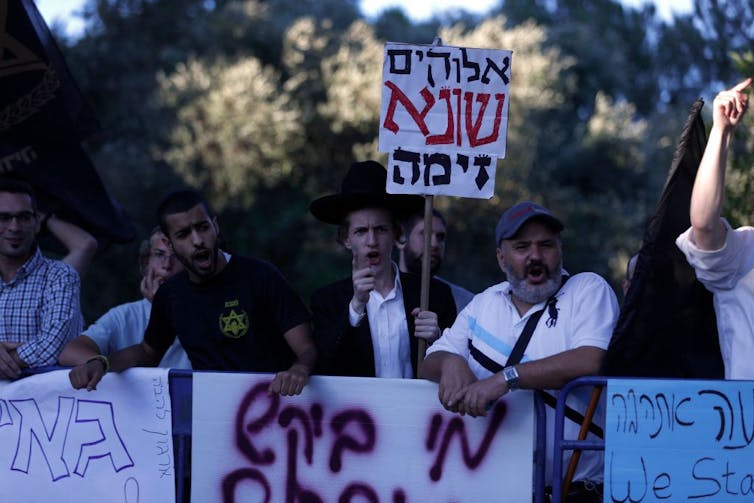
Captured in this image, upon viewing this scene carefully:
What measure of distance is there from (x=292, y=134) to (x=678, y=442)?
776 inches

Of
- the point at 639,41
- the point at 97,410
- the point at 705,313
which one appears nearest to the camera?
the point at 705,313

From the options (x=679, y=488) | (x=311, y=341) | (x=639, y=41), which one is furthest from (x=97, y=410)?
(x=639, y=41)

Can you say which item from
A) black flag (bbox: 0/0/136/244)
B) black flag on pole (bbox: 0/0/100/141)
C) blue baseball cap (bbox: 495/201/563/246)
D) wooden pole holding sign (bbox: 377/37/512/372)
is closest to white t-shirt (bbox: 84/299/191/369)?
black flag (bbox: 0/0/136/244)

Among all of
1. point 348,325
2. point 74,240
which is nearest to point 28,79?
point 74,240

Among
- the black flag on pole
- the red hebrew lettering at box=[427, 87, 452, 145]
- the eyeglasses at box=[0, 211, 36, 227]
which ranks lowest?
the eyeglasses at box=[0, 211, 36, 227]

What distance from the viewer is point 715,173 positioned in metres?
4.57

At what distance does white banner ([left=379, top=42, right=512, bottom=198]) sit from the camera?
18.5ft

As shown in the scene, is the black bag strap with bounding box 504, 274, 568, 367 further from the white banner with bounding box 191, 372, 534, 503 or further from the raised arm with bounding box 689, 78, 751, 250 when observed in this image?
the raised arm with bounding box 689, 78, 751, 250

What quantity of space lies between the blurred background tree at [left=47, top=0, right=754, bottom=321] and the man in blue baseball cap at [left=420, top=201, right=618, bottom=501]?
17.1 metres

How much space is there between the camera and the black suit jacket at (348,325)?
17.7 feet

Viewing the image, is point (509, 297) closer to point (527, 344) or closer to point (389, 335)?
point (527, 344)

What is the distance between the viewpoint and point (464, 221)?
23.1 metres

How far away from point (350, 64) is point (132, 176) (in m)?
5.12

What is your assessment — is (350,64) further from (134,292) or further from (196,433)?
(196,433)
